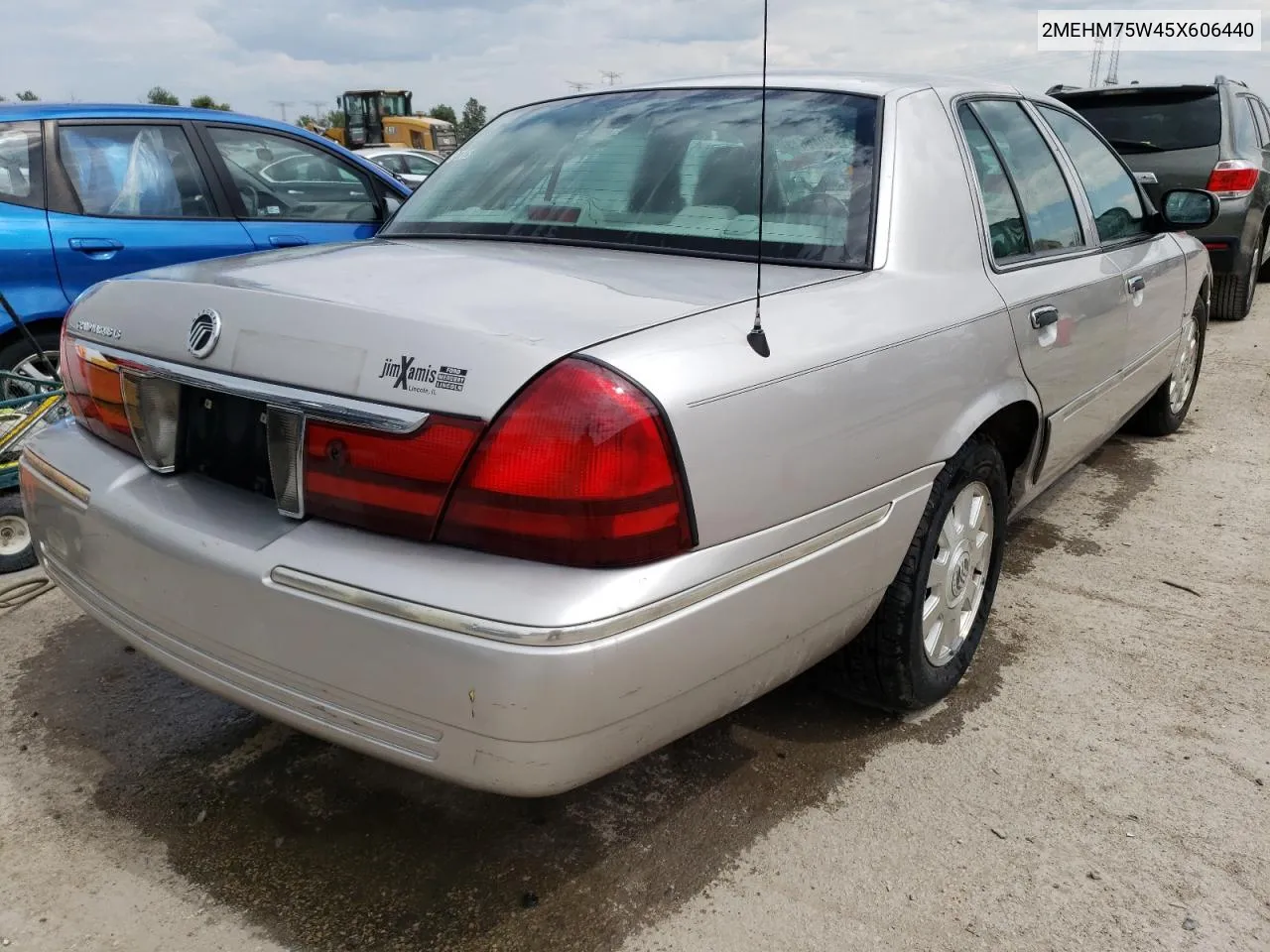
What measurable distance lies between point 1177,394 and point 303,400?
4570 mm

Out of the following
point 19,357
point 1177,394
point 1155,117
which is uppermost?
point 1155,117

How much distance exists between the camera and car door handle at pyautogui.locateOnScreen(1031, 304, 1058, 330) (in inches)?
106

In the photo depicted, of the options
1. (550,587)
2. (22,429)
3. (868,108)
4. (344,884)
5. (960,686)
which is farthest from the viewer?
(22,429)

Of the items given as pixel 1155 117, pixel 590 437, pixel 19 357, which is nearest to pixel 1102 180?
pixel 590 437

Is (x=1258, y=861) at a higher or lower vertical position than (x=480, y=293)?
lower

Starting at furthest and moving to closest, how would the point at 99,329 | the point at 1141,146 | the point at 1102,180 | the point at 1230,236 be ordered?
the point at 1141,146 < the point at 1230,236 < the point at 1102,180 < the point at 99,329

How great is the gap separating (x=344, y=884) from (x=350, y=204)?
3.95 metres

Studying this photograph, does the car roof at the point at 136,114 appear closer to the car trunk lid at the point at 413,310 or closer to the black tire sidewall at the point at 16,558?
the black tire sidewall at the point at 16,558

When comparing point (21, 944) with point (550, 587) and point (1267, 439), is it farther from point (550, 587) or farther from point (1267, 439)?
point (1267, 439)

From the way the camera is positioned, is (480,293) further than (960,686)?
No

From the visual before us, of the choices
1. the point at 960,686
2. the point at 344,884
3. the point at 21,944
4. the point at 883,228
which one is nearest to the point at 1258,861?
the point at 960,686

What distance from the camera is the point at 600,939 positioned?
1936 mm

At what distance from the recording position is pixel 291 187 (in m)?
5.12

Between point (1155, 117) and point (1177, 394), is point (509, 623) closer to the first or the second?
point (1177, 394)
